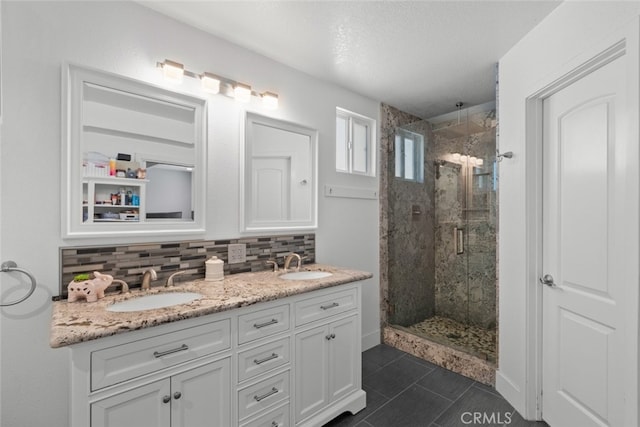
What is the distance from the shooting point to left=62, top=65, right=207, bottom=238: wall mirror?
1.47m

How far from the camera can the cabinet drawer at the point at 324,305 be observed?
1.69 m

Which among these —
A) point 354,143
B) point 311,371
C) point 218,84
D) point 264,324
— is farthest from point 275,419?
point 354,143

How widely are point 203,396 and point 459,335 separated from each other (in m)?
2.52

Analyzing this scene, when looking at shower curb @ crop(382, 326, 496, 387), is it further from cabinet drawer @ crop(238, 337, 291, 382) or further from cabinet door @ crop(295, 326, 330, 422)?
cabinet drawer @ crop(238, 337, 291, 382)

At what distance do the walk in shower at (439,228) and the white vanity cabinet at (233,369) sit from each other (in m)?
1.25

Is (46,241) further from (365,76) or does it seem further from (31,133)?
(365,76)

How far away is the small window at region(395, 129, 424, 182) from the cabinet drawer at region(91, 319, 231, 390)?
238cm

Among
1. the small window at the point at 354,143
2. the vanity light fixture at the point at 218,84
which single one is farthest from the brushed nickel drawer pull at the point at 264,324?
the small window at the point at 354,143

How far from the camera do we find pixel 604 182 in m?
1.43

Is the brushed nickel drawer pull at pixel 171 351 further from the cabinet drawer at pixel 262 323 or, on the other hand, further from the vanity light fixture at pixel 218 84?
the vanity light fixture at pixel 218 84

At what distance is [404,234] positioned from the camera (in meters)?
3.13

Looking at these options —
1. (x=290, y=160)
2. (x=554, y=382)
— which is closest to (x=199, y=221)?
(x=290, y=160)

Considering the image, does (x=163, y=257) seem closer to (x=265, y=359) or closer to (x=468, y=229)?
(x=265, y=359)

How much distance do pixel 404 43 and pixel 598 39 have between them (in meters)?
1.02
